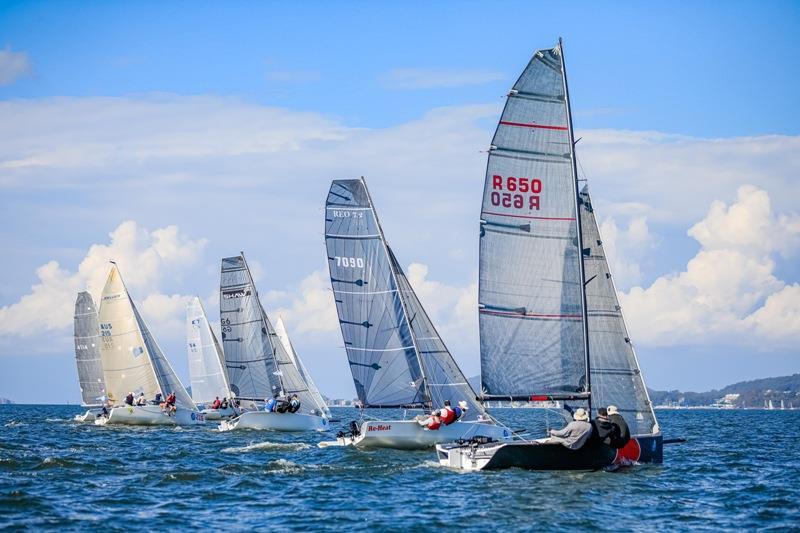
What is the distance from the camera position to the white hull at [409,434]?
36.8 m

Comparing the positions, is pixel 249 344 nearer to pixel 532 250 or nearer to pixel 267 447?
pixel 267 447

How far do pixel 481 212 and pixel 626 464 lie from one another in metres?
7.80

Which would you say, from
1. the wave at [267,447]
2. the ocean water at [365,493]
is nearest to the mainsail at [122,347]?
the wave at [267,447]

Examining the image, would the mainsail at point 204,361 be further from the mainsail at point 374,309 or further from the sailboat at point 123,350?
the mainsail at point 374,309

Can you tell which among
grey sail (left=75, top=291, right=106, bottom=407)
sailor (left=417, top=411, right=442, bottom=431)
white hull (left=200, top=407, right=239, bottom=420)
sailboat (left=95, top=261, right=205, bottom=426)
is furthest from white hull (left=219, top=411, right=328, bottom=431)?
grey sail (left=75, top=291, right=106, bottom=407)

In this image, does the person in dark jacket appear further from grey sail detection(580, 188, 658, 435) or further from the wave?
the wave

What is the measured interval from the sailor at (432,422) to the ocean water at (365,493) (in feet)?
3.63

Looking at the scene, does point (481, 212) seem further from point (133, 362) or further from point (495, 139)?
point (133, 362)

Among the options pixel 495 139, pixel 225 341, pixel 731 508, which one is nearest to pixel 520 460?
pixel 731 508

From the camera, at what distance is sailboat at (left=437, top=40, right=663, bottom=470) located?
2992 centimetres

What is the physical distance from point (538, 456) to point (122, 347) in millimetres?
40858

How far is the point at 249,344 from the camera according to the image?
57.4 meters

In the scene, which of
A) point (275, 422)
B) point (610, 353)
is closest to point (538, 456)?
point (610, 353)

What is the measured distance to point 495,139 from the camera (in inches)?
1178
